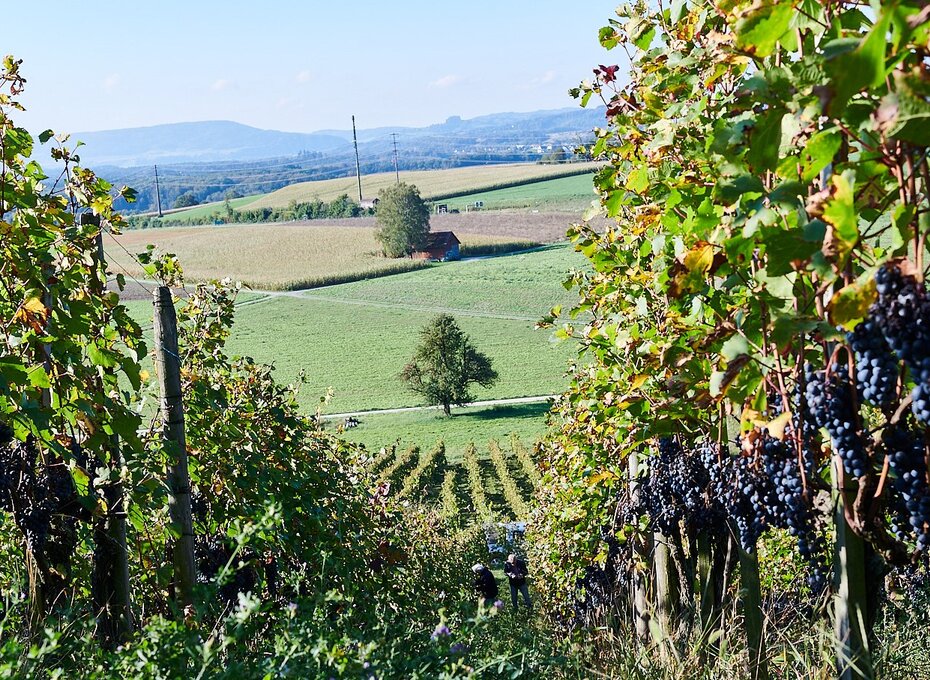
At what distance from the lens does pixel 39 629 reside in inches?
143

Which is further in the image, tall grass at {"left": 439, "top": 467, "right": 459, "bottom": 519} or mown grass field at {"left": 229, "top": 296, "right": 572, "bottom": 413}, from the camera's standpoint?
mown grass field at {"left": 229, "top": 296, "right": 572, "bottom": 413}

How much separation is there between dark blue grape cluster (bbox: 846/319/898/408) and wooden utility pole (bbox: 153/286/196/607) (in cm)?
297

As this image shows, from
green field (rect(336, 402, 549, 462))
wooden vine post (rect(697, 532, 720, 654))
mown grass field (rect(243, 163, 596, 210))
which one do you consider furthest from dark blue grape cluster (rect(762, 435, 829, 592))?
mown grass field (rect(243, 163, 596, 210))

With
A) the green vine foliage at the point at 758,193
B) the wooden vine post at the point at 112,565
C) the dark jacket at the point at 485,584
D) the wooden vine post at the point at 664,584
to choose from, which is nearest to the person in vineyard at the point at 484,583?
the dark jacket at the point at 485,584

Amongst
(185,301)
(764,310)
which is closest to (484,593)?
(185,301)

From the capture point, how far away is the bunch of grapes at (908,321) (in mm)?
1764

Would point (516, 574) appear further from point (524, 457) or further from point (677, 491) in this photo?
point (524, 457)

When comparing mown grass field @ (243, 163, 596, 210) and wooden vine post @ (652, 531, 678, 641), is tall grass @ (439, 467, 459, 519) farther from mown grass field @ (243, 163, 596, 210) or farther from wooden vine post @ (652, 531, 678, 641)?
mown grass field @ (243, 163, 596, 210)

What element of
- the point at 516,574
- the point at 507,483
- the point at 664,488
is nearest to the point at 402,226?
the point at 507,483

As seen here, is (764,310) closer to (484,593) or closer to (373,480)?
(373,480)

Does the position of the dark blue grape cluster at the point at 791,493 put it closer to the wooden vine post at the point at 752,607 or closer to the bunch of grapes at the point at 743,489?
the bunch of grapes at the point at 743,489

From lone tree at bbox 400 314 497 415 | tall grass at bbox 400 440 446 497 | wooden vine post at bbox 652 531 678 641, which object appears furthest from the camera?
lone tree at bbox 400 314 497 415

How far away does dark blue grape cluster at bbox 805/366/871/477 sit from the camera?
2.21 metres

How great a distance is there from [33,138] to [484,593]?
7894 millimetres
